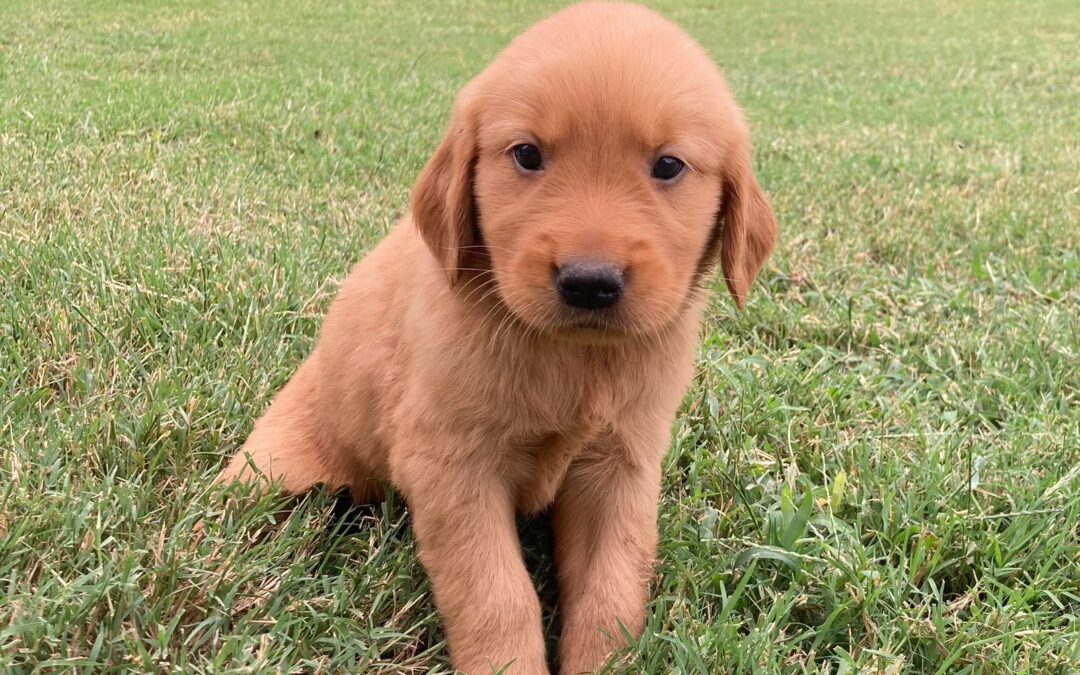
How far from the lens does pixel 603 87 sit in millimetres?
1839

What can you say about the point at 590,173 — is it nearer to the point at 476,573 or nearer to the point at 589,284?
the point at 589,284

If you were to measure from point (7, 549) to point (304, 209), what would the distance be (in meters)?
3.01

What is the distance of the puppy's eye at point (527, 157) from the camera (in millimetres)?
1920

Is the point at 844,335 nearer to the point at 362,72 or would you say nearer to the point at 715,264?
the point at 715,264

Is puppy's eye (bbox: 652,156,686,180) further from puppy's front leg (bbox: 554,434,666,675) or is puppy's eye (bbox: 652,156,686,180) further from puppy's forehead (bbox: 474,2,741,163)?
puppy's front leg (bbox: 554,434,666,675)

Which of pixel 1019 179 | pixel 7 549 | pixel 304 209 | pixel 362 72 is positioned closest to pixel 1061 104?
pixel 1019 179

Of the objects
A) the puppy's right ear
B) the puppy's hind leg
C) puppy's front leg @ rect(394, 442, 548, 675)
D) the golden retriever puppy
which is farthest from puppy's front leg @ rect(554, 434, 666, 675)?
the puppy's hind leg

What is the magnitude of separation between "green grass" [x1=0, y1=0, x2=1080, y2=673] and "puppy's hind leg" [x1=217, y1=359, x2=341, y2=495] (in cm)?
9

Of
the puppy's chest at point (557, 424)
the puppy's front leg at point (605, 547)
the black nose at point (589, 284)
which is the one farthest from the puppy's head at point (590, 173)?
the puppy's front leg at point (605, 547)

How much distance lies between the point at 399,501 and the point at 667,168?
1237 millimetres

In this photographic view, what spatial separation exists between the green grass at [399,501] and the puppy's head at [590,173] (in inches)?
32.5

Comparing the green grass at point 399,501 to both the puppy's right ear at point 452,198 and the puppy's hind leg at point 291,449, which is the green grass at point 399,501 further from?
→ the puppy's right ear at point 452,198

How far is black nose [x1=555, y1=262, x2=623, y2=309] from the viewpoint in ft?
5.71

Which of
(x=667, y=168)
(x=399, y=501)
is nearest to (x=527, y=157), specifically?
(x=667, y=168)
